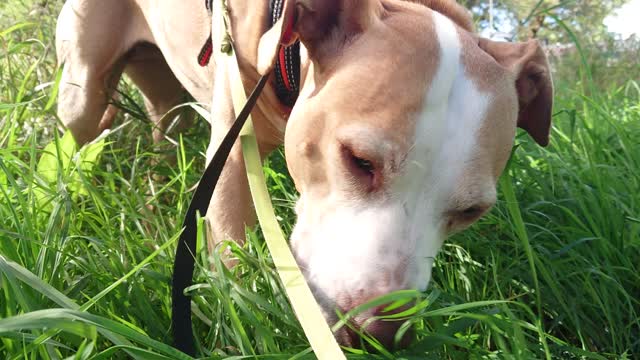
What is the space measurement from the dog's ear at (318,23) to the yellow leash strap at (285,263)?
12 cm

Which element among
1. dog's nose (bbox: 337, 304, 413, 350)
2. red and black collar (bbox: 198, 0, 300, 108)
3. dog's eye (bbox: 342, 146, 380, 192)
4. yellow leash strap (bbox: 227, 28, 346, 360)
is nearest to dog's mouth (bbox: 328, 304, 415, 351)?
dog's nose (bbox: 337, 304, 413, 350)

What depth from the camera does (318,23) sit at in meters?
1.60

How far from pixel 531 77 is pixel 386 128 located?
644 millimetres

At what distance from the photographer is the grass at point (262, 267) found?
129 centimetres

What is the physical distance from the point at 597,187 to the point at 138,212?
1511mm

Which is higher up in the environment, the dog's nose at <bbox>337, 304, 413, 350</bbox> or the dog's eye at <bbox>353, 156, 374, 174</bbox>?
the dog's eye at <bbox>353, 156, 374, 174</bbox>

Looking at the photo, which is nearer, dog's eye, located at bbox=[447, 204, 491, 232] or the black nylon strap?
the black nylon strap

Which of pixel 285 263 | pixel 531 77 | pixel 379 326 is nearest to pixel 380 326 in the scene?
pixel 379 326

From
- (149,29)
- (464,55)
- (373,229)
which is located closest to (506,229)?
(464,55)

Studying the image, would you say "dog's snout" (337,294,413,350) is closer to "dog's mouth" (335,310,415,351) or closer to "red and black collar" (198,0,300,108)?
"dog's mouth" (335,310,415,351)

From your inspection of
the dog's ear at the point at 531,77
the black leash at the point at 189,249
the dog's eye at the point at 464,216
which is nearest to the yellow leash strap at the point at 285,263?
the black leash at the point at 189,249

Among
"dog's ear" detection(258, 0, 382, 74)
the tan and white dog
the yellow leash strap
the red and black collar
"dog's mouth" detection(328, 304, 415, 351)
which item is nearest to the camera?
the yellow leash strap

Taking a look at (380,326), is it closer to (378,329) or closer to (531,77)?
(378,329)

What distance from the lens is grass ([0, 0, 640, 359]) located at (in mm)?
1290
